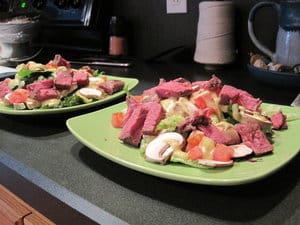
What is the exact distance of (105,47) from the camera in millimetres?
1484

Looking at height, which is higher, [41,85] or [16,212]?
[41,85]

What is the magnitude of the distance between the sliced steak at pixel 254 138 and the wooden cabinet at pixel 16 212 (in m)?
0.29

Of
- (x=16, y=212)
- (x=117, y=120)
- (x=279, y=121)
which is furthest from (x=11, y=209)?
(x=279, y=121)

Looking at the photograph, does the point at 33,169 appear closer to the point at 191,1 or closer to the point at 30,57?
the point at 191,1

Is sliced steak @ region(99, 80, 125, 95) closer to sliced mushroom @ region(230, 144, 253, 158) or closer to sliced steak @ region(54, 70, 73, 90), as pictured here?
sliced steak @ region(54, 70, 73, 90)

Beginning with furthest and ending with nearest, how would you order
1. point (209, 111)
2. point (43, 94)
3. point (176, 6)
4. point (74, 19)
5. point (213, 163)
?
point (74, 19) → point (176, 6) → point (43, 94) → point (209, 111) → point (213, 163)

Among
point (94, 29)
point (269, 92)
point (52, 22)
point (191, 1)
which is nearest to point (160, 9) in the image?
point (191, 1)

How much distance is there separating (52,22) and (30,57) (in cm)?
18

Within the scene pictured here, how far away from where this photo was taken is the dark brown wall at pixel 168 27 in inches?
42.1

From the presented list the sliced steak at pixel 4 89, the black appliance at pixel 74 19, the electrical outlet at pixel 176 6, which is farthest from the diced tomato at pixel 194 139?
the black appliance at pixel 74 19

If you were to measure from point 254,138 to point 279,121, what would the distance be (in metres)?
0.09

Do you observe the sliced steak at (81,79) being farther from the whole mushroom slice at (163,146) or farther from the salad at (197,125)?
the whole mushroom slice at (163,146)

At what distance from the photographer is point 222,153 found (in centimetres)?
43

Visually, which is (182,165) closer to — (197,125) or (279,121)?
(197,125)
